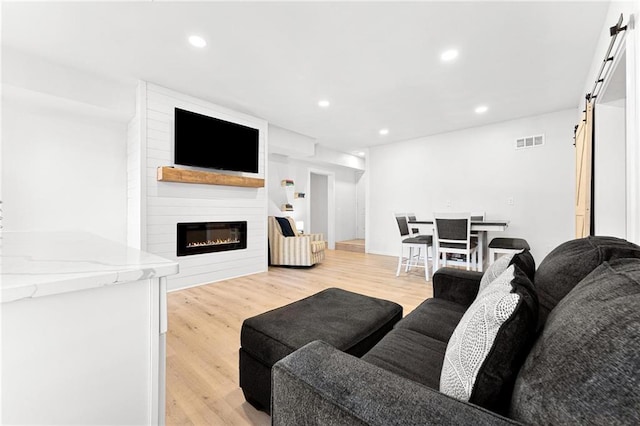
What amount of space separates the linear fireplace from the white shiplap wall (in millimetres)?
72

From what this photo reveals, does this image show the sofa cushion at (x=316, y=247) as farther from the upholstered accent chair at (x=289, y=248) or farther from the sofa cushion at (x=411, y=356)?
the sofa cushion at (x=411, y=356)

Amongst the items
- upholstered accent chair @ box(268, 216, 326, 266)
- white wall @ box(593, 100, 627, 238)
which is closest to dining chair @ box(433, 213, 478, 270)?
white wall @ box(593, 100, 627, 238)

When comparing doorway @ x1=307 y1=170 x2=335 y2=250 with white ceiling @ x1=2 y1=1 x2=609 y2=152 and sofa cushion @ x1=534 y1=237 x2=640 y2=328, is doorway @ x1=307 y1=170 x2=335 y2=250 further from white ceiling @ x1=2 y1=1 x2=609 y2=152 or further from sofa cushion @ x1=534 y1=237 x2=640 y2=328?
sofa cushion @ x1=534 y1=237 x2=640 y2=328

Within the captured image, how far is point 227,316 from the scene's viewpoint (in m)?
2.62

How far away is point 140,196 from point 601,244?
3.85m

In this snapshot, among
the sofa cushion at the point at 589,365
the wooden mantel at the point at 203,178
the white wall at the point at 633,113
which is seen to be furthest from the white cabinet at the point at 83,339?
the wooden mantel at the point at 203,178

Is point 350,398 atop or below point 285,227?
below

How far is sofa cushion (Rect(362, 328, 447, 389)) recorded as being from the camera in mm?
955

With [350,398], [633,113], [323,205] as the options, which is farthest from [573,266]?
[323,205]

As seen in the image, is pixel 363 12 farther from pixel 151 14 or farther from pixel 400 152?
pixel 400 152

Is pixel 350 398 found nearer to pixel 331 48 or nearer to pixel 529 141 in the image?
pixel 331 48

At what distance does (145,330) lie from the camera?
0.83 metres

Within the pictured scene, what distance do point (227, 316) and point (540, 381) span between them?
2.57m

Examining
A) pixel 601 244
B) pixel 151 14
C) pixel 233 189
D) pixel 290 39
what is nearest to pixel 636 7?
pixel 601 244
